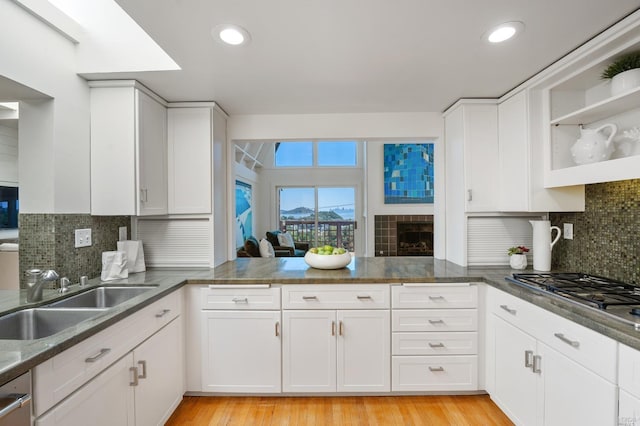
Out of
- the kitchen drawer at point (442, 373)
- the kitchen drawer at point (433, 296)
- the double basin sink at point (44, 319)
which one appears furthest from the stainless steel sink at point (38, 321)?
the kitchen drawer at point (442, 373)

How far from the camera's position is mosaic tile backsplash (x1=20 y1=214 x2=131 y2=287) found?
1.80 meters

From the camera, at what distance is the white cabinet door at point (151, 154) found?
84.1 inches

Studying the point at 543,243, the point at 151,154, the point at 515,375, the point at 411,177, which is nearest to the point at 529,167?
the point at 543,243

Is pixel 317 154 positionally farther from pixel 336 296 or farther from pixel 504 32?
pixel 504 32

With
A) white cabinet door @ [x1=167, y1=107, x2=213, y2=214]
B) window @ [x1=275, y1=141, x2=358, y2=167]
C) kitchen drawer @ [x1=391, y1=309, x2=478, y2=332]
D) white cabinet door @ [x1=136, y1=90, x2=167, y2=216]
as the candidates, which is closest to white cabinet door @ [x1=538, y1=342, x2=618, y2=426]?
kitchen drawer @ [x1=391, y1=309, x2=478, y2=332]

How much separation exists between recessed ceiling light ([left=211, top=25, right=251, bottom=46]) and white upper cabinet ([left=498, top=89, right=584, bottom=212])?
1880 millimetres

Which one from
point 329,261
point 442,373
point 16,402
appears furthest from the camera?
point 329,261

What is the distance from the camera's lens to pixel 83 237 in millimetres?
2021

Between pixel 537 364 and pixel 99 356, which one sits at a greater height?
pixel 99 356

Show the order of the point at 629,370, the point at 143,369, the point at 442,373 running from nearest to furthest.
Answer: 1. the point at 629,370
2. the point at 143,369
3. the point at 442,373

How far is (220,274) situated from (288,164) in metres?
5.91

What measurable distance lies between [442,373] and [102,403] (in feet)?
6.53

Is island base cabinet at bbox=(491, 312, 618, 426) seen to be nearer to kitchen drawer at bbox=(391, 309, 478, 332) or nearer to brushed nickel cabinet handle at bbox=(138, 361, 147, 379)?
kitchen drawer at bbox=(391, 309, 478, 332)

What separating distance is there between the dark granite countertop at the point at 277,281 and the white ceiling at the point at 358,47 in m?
1.34
